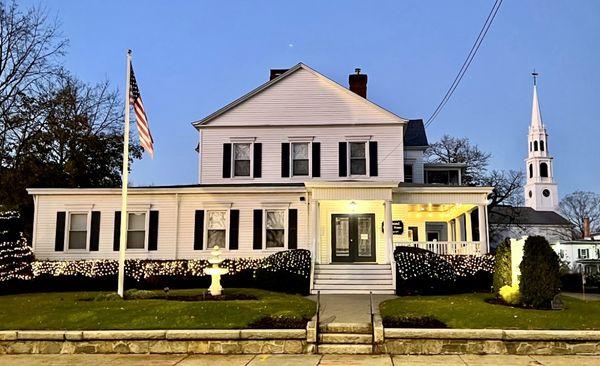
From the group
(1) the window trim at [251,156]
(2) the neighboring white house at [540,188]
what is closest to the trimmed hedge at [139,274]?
(1) the window trim at [251,156]

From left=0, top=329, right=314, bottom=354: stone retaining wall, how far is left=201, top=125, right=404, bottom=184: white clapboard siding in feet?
41.2

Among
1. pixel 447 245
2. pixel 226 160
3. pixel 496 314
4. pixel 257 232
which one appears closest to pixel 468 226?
pixel 447 245

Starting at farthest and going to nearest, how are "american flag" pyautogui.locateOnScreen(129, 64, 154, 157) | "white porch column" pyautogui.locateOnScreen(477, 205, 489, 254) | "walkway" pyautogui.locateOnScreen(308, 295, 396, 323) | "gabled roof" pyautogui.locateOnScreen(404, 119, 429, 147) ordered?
"gabled roof" pyautogui.locateOnScreen(404, 119, 429, 147)
"white porch column" pyautogui.locateOnScreen(477, 205, 489, 254)
"american flag" pyautogui.locateOnScreen(129, 64, 154, 157)
"walkway" pyautogui.locateOnScreen(308, 295, 396, 323)

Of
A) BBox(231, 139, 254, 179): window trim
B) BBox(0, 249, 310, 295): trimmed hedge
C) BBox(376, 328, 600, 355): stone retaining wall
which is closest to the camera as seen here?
BBox(376, 328, 600, 355): stone retaining wall

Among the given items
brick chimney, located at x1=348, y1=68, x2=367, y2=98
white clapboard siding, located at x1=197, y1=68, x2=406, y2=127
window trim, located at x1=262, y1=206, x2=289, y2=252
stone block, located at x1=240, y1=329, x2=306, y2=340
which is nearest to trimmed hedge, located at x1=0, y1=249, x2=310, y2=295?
window trim, located at x1=262, y1=206, x2=289, y2=252

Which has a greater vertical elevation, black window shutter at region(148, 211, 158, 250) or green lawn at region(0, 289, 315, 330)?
black window shutter at region(148, 211, 158, 250)

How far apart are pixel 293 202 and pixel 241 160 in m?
3.63

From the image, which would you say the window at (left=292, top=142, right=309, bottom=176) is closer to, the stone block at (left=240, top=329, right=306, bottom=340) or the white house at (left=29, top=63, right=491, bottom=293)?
the white house at (left=29, top=63, right=491, bottom=293)

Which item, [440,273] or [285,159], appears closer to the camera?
[440,273]

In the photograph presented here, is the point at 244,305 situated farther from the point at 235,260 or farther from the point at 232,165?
the point at 232,165

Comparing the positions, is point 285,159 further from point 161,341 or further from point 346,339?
point 161,341

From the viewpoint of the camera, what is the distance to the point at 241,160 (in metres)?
21.9

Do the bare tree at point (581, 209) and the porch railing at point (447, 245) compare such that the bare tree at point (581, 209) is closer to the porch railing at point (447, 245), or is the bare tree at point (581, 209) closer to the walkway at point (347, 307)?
the porch railing at point (447, 245)

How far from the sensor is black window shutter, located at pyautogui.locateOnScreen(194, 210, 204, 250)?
63.9 feet
